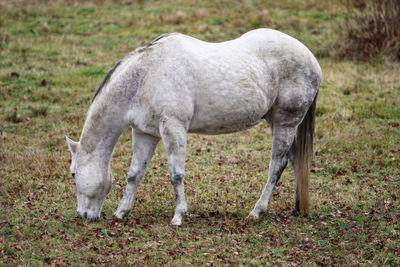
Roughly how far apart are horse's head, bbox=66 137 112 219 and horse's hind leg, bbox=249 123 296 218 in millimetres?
2050

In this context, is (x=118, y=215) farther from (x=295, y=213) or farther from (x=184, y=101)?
(x=295, y=213)

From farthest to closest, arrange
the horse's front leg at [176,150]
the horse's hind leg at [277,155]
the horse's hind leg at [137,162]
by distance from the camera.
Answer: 1. the horse's hind leg at [277,155]
2. the horse's hind leg at [137,162]
3. the horse's front leg at [176,150]

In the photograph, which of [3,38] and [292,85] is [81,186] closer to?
[292,85]

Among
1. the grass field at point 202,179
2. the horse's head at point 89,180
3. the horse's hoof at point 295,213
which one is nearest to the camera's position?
the grass field at point 202,179

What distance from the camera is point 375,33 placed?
14633mm

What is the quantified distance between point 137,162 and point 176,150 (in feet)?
2.39

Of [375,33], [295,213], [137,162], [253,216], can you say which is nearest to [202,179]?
[253,216]

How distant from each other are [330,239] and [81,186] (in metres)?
3.16

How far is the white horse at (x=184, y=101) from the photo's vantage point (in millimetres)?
5953

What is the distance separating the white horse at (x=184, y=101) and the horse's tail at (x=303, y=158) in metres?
0.02

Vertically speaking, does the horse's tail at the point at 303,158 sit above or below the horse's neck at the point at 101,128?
below

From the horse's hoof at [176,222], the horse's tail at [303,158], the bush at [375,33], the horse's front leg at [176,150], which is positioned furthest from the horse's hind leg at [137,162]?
the bush at [375,33]

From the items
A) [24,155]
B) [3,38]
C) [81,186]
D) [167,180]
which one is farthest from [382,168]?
[3,38]

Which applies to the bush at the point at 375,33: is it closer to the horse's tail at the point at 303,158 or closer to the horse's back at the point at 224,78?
the horse's tail at the point at 303,158
